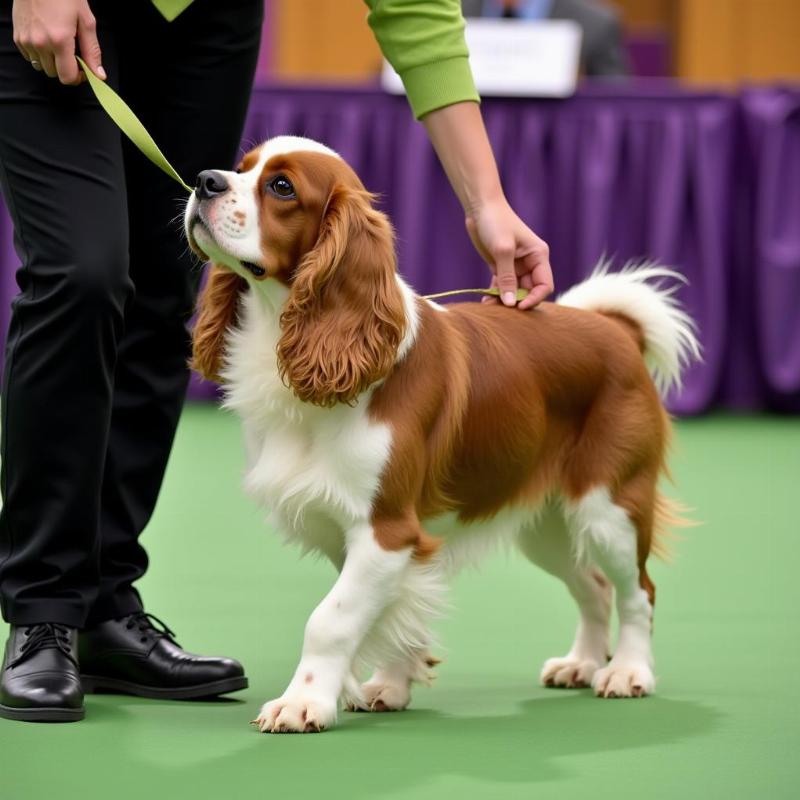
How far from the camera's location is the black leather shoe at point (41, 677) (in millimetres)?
2590

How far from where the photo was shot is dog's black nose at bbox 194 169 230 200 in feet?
8.48

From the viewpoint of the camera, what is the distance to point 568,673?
3.12 metres

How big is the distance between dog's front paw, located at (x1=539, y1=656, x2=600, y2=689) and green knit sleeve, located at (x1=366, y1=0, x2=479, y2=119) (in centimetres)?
113

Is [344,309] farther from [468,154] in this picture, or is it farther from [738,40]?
[738,40]

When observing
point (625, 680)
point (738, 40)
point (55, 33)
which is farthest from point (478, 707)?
point (738, 40)

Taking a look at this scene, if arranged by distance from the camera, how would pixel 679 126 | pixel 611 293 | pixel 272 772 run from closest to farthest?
pixel 272 772 → pixel 611 293 → pixel 679 126

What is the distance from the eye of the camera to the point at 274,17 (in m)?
Answer: 12.2

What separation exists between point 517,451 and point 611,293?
0.51 meters

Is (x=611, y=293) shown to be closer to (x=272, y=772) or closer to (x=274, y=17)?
(x=272, y=772)

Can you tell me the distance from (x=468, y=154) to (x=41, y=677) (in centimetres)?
124

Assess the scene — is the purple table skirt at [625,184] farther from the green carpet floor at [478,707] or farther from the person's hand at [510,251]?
the person's hand at [510,251]

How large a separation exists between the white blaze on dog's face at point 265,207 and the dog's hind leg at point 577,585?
836mm

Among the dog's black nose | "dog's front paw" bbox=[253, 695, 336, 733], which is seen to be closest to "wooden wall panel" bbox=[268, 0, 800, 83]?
the dog's black nose

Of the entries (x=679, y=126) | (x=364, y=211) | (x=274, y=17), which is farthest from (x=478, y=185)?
(x=274, y=17)
